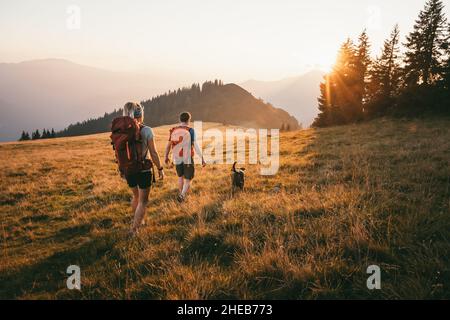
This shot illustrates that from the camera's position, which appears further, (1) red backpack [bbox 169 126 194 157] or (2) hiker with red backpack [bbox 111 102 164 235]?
(1) red backpack [bbox 169 126 194 157]

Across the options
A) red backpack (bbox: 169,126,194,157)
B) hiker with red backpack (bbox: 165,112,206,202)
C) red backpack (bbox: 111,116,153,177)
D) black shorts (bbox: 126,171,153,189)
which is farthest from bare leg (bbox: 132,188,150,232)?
red backpack (bbox: 169,126,194,157)

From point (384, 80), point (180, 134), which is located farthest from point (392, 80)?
point (180, 134)

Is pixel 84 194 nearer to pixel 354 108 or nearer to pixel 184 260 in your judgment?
pixel 184 260

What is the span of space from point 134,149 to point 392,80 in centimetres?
3385

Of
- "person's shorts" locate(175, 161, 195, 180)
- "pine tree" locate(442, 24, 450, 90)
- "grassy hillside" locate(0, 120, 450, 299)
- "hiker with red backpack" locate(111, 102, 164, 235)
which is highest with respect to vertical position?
"pine tree" locate(442, 24, 450, 90)

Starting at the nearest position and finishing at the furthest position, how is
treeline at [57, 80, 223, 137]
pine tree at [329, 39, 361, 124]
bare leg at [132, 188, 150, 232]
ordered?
bare leg at [132, 188, 150, 232] → pine tree at [329, 39, 361, 124] → treeline at [57, 80, 223, 137]

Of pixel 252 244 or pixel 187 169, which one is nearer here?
pixel 252 244

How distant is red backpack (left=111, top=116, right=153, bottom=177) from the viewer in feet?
16.4

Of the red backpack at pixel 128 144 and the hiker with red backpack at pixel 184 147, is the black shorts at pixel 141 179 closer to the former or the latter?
the red backpack at pixel 128 144

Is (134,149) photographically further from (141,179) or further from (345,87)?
(345,87)

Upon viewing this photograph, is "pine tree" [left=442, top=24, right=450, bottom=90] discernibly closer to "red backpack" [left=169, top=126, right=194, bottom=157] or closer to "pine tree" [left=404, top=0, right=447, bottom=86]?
"pine tree" [left=404, top=0, right=447, bottom=86]

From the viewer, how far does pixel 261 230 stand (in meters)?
4.77

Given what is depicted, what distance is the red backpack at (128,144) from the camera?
5012 millimetres

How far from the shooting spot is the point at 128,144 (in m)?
5.07
